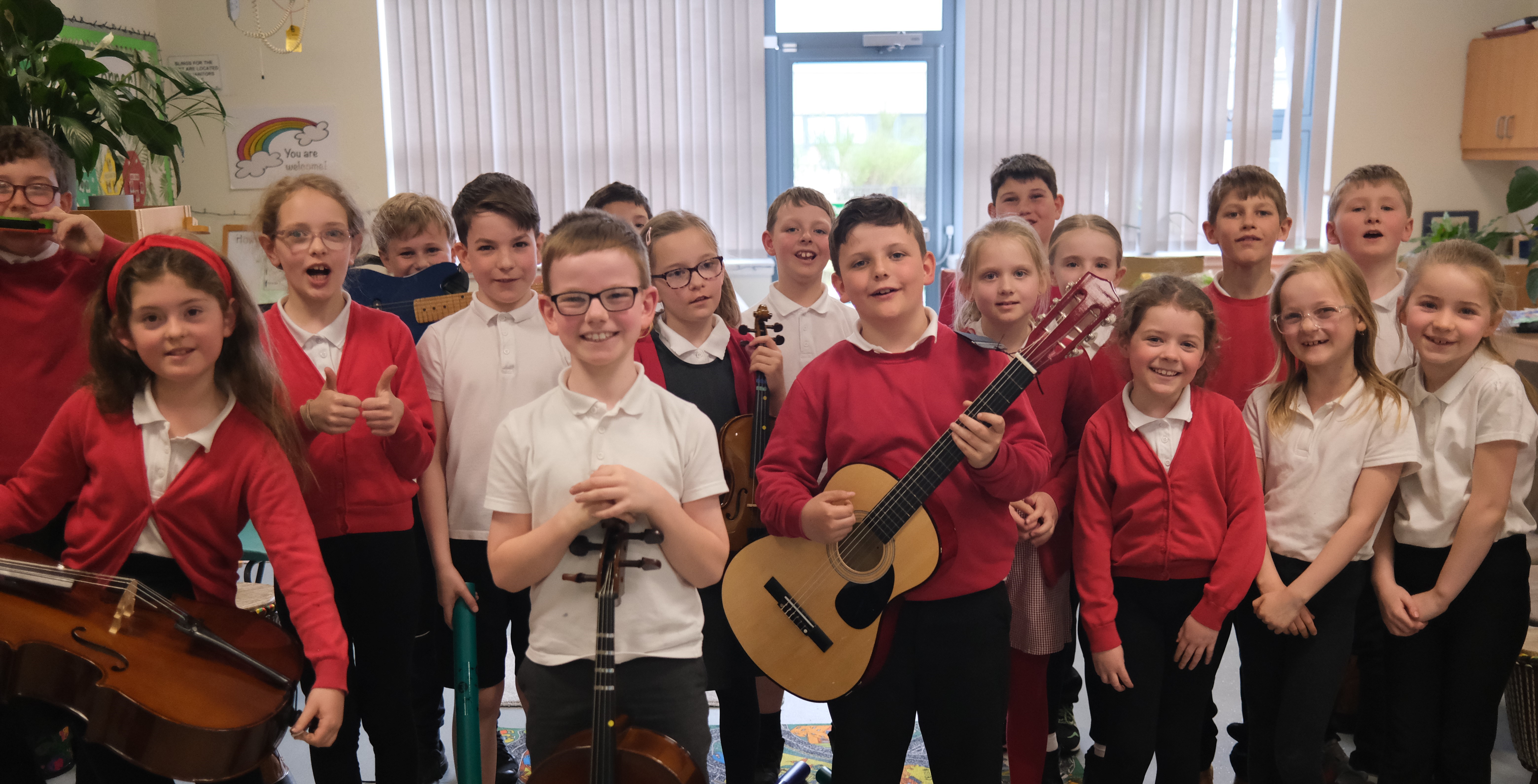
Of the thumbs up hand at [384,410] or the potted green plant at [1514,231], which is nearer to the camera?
the thumbs up hand at [384,410]

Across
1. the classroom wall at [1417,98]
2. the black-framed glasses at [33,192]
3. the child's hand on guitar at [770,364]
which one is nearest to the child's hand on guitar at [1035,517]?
the child's hand on guitar at [770,364]

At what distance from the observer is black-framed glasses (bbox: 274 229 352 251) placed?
5.93 feet

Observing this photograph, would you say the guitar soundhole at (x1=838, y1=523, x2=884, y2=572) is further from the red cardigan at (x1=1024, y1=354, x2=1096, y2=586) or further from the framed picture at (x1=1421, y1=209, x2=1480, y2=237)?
the framed picture at (x1=1421, y1=209, x2=1480, y2=237)

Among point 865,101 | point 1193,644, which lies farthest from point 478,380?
point 865,101

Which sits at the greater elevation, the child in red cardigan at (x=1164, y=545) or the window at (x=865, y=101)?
the window at (x=865, y=101)

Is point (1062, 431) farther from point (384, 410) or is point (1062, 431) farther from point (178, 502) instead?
point (178, 502)

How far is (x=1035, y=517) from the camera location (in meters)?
1.89

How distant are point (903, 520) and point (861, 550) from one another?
0.12 metres

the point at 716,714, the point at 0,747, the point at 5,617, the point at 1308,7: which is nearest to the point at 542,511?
the point at 5,617

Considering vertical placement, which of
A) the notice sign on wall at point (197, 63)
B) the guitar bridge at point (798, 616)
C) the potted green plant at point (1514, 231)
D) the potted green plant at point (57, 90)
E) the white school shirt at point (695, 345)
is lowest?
the guitar bridge at point (798, 616)

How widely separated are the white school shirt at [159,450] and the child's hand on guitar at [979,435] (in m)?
1.23

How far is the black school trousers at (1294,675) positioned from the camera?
1.83 meters

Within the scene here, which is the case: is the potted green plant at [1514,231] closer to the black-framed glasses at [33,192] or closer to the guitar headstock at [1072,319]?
the guitar headstock at [1072,319]

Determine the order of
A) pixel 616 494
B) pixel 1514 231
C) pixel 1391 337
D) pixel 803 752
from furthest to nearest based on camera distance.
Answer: pixel 1514 231, pixel 803 752, pixel 1391 337, pixel 616 494
